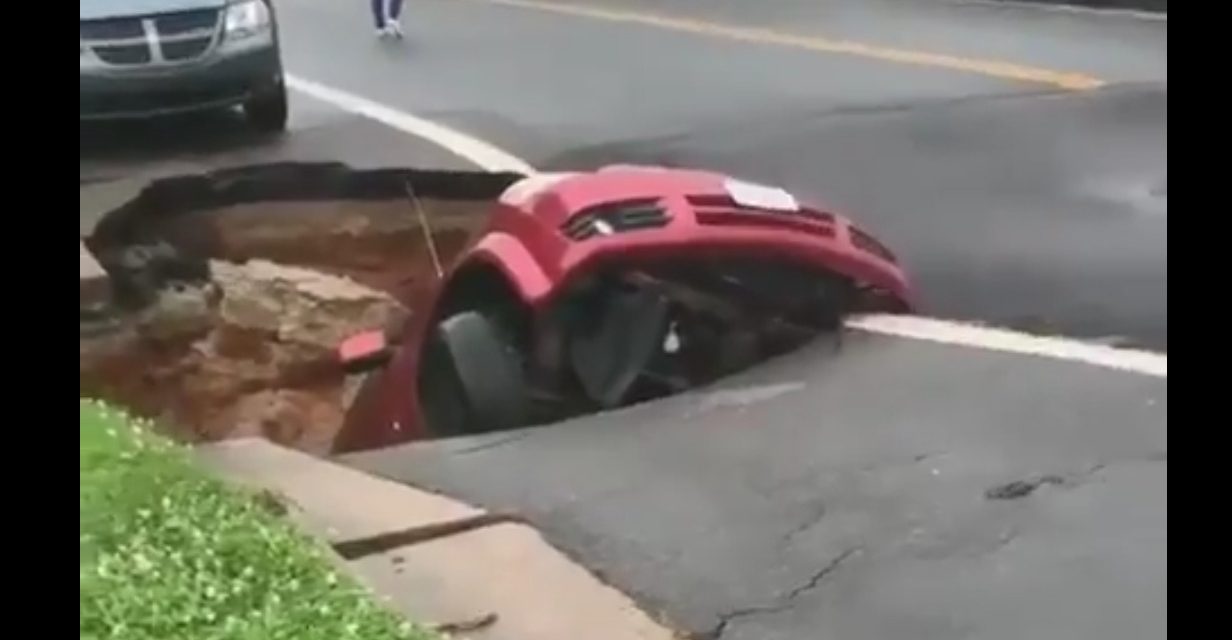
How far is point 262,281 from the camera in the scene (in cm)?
1260

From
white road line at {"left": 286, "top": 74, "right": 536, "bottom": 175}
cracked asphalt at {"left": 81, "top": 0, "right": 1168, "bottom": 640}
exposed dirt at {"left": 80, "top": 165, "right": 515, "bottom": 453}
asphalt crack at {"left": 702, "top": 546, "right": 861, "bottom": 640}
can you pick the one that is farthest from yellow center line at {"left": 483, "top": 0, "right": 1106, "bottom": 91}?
asphalt crack at {"left": 702, "top": 546, "right": 861, "bottom": 640}

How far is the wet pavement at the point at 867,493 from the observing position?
509cm

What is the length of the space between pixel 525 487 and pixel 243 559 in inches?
66.8

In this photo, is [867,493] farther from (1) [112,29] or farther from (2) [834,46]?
(2) [834,46]

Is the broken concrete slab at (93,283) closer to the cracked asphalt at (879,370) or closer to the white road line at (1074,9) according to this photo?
the cracked asphalt at (879,370)

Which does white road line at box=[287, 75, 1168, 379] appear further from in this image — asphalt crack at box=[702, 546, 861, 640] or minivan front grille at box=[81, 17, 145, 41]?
minivan front grille at box=[81, 17, 145, 41]

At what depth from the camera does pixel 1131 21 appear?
18.9 m

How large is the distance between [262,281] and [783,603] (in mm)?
7899

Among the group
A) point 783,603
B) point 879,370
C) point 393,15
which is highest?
point 783,603

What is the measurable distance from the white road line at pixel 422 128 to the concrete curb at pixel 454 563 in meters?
7.05

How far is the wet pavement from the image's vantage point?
5.09 metres

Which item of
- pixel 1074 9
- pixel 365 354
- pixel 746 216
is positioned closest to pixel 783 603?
pixel 746 216

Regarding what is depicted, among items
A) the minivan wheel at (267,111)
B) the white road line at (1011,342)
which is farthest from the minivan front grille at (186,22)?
the white road line at (1011,342)
